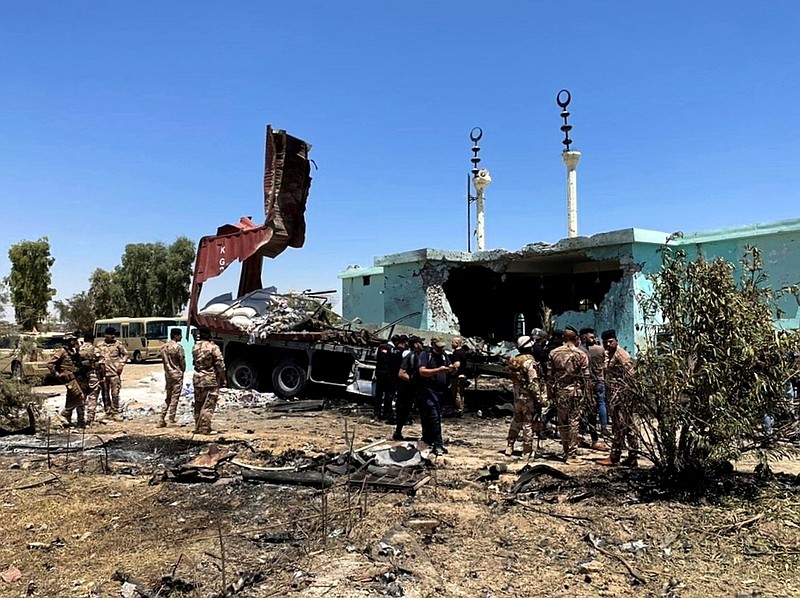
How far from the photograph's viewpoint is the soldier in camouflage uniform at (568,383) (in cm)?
679

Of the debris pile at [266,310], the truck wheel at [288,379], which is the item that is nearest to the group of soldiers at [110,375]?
the debris pile at [266,310]

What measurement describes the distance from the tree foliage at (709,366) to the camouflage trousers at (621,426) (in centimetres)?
26

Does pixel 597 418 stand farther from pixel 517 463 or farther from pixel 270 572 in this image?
pixel 270 572

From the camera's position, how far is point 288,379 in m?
14.5

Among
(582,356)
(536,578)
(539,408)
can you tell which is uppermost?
(582,356)

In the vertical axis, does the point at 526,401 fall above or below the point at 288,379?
above

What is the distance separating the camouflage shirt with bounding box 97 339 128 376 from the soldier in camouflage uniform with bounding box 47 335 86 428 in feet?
4.20

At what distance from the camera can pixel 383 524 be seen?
5.23 m

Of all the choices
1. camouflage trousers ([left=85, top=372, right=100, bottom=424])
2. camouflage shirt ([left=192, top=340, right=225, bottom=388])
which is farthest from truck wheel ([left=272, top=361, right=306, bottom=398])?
camouflage shirt ([left=192, top=340, right=225, bottom=388])

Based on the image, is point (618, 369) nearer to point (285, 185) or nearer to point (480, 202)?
point (285, 185)

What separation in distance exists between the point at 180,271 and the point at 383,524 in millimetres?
41664

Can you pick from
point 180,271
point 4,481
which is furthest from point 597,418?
point 180,271

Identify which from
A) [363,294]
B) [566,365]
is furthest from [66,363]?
[363,294]

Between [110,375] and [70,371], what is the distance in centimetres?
190
